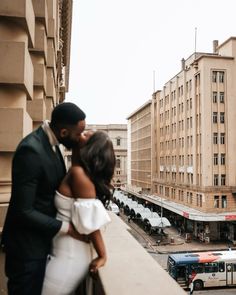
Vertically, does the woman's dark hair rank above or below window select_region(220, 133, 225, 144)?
below

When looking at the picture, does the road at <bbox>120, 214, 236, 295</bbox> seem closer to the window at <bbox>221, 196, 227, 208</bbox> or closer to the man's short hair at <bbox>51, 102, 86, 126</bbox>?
the window at <bbox>221, 196, 227, 208</bbox>

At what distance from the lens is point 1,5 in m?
4.08

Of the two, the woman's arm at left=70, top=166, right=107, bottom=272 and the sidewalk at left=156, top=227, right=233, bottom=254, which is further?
the sidewalk at left=156, top=227, right=233, bottom=254

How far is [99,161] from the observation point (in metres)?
2.38

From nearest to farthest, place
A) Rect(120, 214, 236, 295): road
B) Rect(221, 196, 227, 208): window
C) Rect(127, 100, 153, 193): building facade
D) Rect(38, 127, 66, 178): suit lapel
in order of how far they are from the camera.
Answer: Rect(38, 127, 66, 178): suit lapel, Rect(120, 214, 236, 295): road, Rect(221, 196, 227, 208): window, Rect(127, 100, 153, 193): building facade

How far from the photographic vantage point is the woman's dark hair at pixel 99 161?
7.77 ft

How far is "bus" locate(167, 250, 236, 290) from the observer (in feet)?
79.6

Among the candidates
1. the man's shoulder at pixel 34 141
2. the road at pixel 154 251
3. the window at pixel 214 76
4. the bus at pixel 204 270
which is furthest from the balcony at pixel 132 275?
the window at pixel 214 76

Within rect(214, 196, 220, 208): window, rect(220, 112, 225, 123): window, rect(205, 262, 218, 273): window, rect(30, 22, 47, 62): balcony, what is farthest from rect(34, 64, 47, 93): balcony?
rect(220, 112, 225, 123): window

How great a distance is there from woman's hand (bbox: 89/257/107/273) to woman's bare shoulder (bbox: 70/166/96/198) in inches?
17.2

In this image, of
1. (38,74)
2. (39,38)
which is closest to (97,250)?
(38,74)

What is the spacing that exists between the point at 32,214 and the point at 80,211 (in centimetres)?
29

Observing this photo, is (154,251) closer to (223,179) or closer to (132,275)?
(223,179)

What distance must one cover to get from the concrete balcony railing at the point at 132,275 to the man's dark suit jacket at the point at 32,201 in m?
0.45
